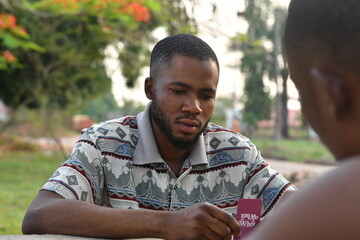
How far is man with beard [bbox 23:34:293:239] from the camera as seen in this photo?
83.2 inches

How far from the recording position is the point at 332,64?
857 millimetres

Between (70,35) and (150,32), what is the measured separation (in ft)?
7.74

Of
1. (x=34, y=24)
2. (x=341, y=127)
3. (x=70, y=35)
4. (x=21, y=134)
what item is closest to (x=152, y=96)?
(x=341, y=127)

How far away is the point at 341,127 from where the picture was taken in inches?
34.2

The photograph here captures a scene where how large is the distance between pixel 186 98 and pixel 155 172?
0.33 m

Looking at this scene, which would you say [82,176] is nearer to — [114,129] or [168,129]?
[114,129]

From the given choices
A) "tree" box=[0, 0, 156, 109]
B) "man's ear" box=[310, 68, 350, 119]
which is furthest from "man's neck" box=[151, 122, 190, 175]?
"tree" box=[0, 0, 156, 109]

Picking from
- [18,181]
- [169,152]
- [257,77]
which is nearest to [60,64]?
[18,181]

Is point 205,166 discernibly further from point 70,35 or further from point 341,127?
point 70,35

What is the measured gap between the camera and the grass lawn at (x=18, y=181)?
257 inches

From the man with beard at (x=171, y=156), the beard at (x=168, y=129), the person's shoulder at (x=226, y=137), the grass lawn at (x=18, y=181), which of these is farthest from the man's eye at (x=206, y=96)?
the grass lawn at (x=18, y=181)

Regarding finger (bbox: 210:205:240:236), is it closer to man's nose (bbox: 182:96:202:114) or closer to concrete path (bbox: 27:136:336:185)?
man's nose (bbox: 182:96:202:114)

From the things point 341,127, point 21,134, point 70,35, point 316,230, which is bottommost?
point 21,134

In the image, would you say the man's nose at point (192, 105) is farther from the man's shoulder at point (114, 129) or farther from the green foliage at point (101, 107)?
the green foliage at point (101, 107)
